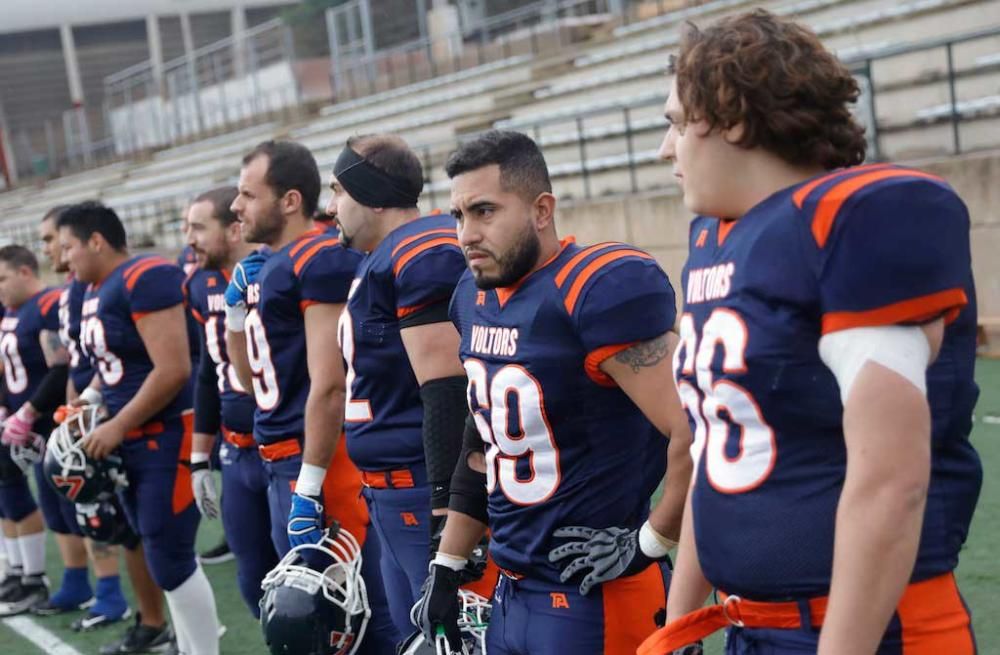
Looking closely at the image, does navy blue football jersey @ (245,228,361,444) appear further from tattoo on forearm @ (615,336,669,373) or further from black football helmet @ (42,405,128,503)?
tattoo on forearm @ (615,336,669,373)

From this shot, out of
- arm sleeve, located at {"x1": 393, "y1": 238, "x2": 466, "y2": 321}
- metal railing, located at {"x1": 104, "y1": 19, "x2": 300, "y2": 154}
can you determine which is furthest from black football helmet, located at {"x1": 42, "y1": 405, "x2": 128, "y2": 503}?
metal railing, located at {"x1": 104, "y1": 19, "x2": 300, "y2": 154}

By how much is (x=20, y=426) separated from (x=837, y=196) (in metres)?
5.88

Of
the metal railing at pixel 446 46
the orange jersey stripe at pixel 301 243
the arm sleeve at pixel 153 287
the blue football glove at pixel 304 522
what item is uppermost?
the metal railing at pixel 446 46

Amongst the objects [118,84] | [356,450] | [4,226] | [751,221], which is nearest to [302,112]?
[4,226]

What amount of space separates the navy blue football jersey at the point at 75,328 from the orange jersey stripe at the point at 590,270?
12.2 feet

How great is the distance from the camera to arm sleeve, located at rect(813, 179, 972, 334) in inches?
64.2

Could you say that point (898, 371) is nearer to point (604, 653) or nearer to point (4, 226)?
point (604, 653)

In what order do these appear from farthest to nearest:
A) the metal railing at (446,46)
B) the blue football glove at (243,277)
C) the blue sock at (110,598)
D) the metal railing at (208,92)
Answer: the metal railing at (208,92) → the metal railing at (446,46) → the blue sock at (110,598) → the blue football glove at (243,277)

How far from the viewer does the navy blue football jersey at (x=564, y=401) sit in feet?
8.79

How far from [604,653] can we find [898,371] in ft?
4.44

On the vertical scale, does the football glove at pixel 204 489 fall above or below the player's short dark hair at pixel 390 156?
below

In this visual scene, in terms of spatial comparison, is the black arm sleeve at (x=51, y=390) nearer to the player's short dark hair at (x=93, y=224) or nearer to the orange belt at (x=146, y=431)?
the player's short dark hair at (x=93, y=224)

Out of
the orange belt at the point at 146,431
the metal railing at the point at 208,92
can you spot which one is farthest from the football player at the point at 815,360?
the metal railing at the point at 208,92

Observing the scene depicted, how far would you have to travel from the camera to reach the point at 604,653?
2.77 metres
